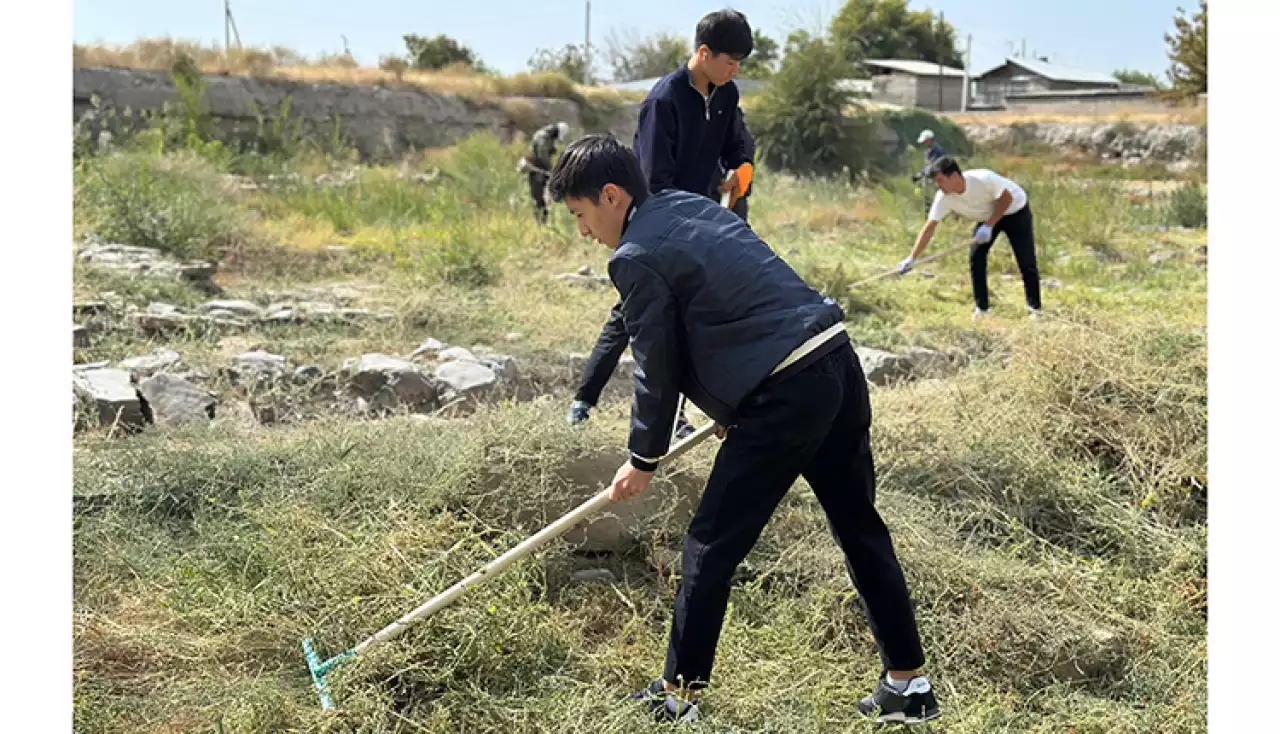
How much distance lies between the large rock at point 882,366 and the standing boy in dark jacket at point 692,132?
1.82 m

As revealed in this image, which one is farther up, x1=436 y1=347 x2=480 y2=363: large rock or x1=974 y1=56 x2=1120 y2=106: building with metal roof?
x1=974 y1=56 x2=1120 y2=106: building with metal roof

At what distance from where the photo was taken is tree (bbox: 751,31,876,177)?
21.8 metres

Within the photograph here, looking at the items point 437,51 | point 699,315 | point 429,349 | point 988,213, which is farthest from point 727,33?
point 437,51

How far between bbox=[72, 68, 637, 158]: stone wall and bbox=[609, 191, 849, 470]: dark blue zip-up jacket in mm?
16468

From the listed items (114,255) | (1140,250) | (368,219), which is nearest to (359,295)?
(114,255)

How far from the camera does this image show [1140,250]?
11070 mm

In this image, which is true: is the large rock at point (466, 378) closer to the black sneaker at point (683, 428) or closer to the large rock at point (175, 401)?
the large rock at point (175, 401)

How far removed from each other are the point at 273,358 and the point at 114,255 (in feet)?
9.10

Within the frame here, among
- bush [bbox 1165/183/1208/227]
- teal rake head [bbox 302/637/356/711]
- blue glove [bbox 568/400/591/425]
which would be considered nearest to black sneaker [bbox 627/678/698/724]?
teal rake head [bbox 302/637/356/711]

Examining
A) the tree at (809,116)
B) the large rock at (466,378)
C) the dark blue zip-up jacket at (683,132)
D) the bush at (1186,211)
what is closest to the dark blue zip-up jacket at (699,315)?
the dark blue zip-up jacket at (683,132)

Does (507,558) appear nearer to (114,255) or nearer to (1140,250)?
(114,255)

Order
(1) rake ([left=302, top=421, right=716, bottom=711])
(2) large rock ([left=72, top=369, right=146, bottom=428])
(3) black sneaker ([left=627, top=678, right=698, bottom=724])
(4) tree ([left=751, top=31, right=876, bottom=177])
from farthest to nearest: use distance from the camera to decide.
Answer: (4) tree ([left=751, top=31, right=876, bottom=177]), (2) large rock ([left=72, top=369, right=146, bottom=428]), (1) rake ([left=302, top=421, right=716, bottom=711]), (3) black sneaker ([left=627, top=678, right=698, bottom=724])

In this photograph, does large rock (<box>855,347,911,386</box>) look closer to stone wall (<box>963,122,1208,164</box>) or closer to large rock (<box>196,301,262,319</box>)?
large rock (<box>196,301,262,319</box>)

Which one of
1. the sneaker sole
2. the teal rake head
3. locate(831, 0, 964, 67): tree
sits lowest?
the sneaker sole
